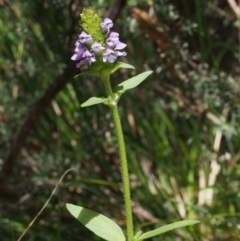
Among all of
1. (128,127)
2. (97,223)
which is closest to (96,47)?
(97,223)

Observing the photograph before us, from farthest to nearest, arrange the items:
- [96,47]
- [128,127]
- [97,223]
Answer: [128,127] < [97,223] < [96,47]

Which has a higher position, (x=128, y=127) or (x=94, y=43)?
(x=128, y=127)

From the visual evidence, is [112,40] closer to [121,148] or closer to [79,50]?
[79,50]

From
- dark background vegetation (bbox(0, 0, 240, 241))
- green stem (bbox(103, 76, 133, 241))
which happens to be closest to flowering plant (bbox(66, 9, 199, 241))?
green stem (bbox(103, 76, 133, 241))

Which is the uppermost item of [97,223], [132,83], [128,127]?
[128,127]

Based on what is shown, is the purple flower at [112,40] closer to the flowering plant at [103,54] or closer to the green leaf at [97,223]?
the flowering plant at [103,54]

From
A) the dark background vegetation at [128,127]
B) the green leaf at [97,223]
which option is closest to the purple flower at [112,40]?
the green leaf at [97,223]

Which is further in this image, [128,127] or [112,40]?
[128,127]
